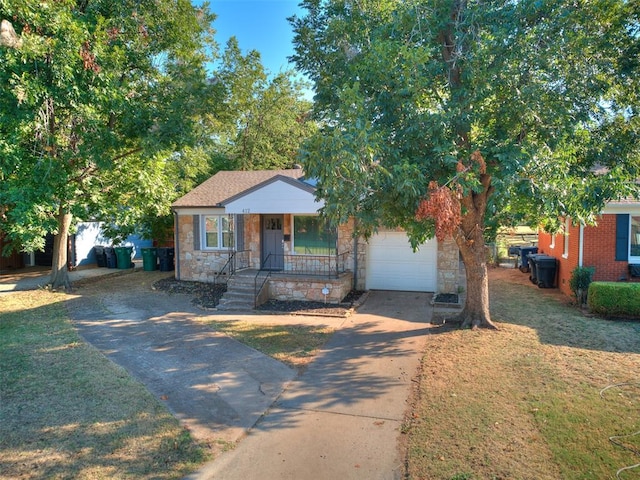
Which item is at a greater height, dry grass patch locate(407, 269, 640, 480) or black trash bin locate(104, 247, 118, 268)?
black trash bin locate(104, 247, 118, 268)

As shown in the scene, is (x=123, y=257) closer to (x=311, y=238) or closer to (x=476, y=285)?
(x=311, y=238)

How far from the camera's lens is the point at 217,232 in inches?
593

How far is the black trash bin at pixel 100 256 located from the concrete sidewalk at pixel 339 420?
50.9 feet

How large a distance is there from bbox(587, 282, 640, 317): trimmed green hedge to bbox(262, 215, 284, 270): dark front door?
8.91m

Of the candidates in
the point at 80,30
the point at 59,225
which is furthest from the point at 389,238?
the point at 59,225

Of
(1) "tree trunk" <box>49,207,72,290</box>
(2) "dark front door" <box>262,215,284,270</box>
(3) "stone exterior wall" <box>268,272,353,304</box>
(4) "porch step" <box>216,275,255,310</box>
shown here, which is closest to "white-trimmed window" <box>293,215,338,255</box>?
(2) "dark front door" <box>262,215,284,270</box>

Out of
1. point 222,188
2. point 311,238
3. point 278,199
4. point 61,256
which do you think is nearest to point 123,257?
point 61,256

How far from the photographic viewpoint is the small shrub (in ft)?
35.6

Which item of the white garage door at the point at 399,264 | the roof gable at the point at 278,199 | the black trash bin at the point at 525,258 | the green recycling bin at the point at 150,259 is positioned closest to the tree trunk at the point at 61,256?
the green recycling bin at the point at 150,259

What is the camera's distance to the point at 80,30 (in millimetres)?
9609

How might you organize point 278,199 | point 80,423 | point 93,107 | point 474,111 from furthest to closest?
point 278,199 < point 93,107 < point 474,111 < point 80,423

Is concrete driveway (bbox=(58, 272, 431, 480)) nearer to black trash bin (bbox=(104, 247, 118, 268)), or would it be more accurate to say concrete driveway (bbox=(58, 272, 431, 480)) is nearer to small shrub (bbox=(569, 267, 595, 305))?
small shrub (bbox=(569, 267, 595, 305))

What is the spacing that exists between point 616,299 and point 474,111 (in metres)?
5.79

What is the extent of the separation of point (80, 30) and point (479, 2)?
875 cm
